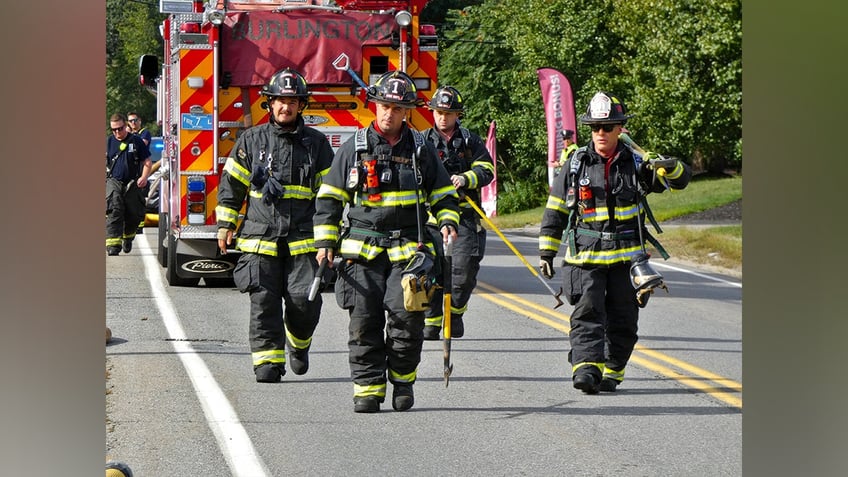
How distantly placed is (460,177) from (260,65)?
13.5 ft

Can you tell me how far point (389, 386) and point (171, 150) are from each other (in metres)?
6.59

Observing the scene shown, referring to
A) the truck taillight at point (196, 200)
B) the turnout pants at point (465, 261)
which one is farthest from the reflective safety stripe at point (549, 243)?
the truck taillight at point (196, 200)

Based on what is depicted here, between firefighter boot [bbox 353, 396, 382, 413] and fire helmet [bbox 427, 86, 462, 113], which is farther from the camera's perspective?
fire helmet [bbox 427, 86, 462, 113]

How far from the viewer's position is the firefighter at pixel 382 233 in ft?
27.2

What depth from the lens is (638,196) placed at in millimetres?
9062

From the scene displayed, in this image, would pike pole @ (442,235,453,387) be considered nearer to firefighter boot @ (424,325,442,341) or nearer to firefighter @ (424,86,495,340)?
firefighter @ (424,86,495,340)

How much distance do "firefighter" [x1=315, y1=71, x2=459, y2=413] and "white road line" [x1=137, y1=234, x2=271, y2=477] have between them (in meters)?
0.86

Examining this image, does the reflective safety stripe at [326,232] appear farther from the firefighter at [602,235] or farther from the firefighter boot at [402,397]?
the firefighter at [602,235]

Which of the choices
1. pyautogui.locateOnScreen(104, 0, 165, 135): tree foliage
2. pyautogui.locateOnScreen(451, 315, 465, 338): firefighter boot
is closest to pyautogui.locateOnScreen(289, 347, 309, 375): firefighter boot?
pyautogui.locateOnScreen(451, 315, 465, 338): firefighter boot

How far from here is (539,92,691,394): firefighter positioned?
9.05 meters

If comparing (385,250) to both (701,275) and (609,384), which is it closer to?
(609,384)

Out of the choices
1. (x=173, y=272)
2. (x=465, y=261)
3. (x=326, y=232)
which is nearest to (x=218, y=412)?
(x=326, y=232)
